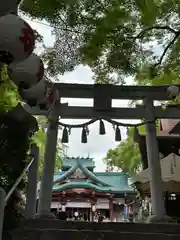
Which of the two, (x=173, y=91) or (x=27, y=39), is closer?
(x=27, y=39)

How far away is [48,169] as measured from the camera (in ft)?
27.3

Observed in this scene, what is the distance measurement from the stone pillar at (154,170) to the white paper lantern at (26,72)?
508 cm

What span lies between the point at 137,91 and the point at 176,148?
17.6ft

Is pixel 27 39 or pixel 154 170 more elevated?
pixel 27 39

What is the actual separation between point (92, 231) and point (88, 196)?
57.9 ft

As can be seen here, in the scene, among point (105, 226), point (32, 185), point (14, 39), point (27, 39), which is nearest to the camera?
point (14, 39)

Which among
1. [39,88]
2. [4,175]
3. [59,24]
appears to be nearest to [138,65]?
[59,24]

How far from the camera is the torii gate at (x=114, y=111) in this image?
8414mm

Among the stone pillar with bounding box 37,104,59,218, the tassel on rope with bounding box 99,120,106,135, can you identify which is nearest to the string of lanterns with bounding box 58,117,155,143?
the tassel on rope with bounding box 99,120,106,135

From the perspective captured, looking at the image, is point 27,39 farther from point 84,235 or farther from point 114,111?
point 114,111

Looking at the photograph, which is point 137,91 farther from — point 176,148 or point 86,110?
point 176,148

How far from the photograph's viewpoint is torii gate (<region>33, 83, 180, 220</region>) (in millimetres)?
8414

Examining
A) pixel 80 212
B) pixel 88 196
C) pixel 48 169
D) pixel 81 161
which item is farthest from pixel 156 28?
pixel 81 161

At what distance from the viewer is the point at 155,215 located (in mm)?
7949
